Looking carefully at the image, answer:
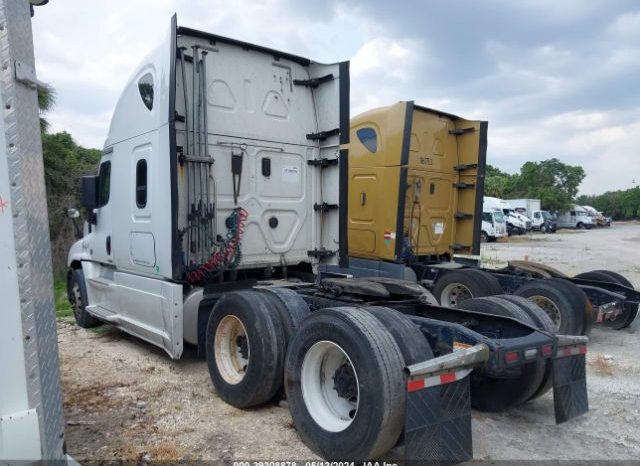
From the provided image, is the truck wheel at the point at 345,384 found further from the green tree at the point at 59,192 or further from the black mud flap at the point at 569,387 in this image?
the green tree at the point at 59,192

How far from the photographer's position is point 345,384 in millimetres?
3527

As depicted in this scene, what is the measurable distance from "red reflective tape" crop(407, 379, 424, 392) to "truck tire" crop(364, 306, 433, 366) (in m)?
0.19

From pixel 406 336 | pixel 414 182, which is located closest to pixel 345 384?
pixel 406 336

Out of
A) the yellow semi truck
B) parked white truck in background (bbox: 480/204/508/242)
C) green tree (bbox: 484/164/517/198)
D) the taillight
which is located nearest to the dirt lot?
the taillight

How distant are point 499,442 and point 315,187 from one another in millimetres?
3485

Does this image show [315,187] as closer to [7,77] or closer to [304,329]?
[304,329]

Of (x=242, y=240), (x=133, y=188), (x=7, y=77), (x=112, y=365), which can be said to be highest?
(x=7, y=77)

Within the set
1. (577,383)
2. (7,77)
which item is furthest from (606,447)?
(7,77)

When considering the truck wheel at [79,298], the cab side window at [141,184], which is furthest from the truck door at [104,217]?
the cab side window at [141,184]

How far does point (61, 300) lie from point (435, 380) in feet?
28.8

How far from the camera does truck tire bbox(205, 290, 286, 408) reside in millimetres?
4109

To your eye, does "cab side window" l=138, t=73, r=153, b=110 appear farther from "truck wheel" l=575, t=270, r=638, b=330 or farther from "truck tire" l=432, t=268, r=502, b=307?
"truck wheel" l=575, t=270, r=638, b=330

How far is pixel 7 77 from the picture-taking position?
2.18m

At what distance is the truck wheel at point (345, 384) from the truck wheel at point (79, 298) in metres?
4.57
